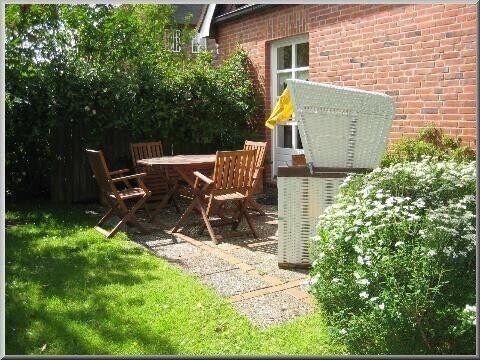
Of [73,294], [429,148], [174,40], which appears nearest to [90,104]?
[73,294]

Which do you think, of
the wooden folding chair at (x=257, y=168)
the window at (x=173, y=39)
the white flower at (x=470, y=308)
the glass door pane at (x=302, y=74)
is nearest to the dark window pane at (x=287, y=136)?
the glass door pane at (x=302, y=74)

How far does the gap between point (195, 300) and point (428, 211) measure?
1.95 meters

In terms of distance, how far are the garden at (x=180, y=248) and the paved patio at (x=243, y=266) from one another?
0.04 metres

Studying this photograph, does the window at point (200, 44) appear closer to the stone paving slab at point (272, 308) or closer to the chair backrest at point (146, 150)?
the chair backrest at point (146, 150)

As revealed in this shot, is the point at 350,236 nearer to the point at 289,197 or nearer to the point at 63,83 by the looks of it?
the point at 289,197

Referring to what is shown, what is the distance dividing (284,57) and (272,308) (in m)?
6.83

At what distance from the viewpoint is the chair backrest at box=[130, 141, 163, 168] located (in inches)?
337

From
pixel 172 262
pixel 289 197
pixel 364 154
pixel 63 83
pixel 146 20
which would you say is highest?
pixel 146 20

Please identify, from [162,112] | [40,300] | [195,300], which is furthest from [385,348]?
[162,112]

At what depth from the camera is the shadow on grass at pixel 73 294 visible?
12.1 feet

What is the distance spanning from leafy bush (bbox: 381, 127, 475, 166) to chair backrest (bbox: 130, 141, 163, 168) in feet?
12.0

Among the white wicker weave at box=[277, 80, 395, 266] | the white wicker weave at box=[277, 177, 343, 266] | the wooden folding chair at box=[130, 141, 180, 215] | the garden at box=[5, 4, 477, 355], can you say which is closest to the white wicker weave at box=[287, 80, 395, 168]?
the white wicker weave at box=[277, 80, 395, 266]

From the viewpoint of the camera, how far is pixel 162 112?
30.2 ft

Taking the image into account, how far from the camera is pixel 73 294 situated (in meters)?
4.55
